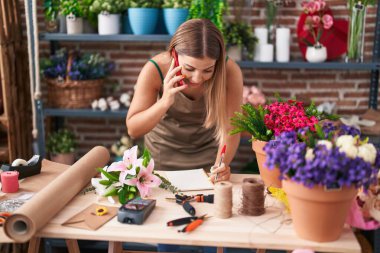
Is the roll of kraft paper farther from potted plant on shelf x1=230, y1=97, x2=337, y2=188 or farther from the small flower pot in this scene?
the small flower pot

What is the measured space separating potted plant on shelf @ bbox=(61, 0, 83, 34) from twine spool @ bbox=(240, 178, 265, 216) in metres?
2.25

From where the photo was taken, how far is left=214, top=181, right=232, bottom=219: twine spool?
67.0 inches

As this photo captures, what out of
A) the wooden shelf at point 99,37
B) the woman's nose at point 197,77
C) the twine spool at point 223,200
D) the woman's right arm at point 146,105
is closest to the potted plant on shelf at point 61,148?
the wooden shelf at point 99,37

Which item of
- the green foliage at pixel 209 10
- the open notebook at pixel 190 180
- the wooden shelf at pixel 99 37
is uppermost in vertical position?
the green foliage at pixel 209 10

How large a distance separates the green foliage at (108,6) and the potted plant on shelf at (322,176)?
2.23m

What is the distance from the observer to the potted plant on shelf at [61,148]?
372 cm

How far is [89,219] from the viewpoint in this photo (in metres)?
1.70

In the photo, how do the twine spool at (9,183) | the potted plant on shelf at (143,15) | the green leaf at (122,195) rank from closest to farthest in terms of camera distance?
the green leaf at (122,195), the twine spool at (9,183), the potted plant on shelf at (143,15)

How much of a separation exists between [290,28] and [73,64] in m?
1.51

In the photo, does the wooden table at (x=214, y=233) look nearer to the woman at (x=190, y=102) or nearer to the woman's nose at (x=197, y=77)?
the woman at (x=190, y=102)

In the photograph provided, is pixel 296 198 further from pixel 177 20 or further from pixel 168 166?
pixel 177 20

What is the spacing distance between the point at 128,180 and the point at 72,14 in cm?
201

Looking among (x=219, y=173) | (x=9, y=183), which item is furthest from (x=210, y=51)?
(x=9, y=183)

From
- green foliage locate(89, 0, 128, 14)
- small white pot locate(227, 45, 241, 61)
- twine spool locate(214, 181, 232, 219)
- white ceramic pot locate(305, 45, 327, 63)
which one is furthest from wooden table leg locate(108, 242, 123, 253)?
white ceramic pot locate(305, 45, 327, 63)
